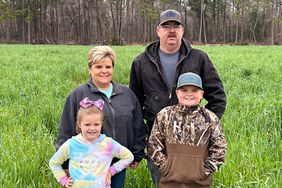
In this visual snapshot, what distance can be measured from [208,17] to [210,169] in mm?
50498

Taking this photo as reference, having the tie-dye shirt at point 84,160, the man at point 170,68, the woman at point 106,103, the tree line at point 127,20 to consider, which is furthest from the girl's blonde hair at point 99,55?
the tree line at point 127,20

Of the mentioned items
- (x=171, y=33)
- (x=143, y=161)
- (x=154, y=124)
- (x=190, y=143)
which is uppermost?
(x=171, y=33)

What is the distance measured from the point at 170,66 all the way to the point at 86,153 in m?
1.06

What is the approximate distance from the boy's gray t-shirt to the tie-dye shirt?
31.4 inches

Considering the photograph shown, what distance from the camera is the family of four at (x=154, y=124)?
2512 millimetres

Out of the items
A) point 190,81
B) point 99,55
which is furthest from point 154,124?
point 99,55

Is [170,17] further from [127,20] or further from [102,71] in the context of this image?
[127,20]

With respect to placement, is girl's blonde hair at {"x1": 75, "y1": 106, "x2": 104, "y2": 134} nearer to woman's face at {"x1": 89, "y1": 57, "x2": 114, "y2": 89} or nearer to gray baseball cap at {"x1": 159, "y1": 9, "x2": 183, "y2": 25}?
woman's face at {"x1": 89, "y1": 57, "x2": 114, "y2": 89}

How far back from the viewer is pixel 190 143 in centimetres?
252

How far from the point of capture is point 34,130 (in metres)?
4.47

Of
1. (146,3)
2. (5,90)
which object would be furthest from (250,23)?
(5,90)

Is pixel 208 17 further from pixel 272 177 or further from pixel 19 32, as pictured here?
pixel 272 177

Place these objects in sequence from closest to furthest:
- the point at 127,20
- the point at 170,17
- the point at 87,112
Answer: the point at 87,112
the point at 170,17
the point at 127,20

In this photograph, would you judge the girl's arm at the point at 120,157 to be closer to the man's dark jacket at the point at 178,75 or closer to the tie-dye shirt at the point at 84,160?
the tie-dye shirt at the point at 84,160
